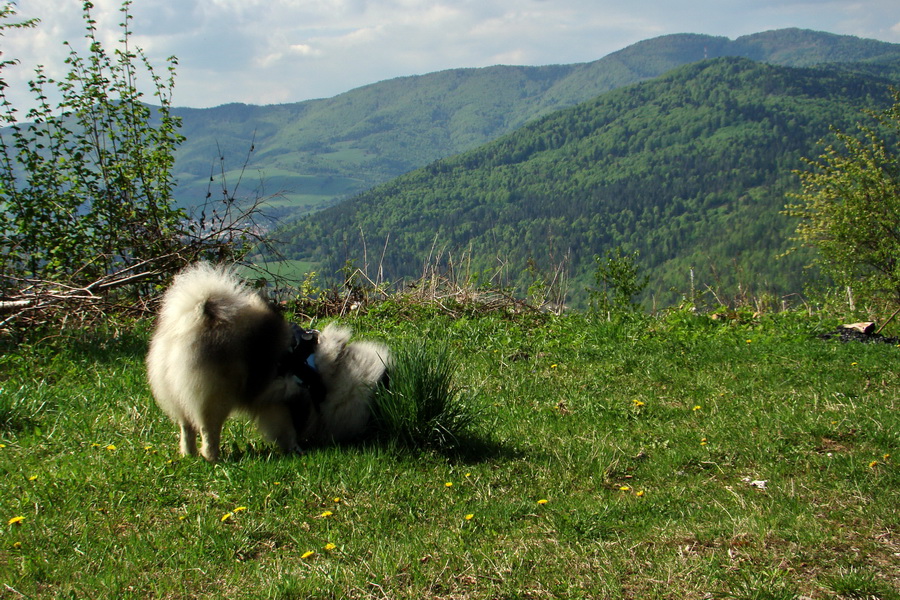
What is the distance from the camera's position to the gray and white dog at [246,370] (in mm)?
4324

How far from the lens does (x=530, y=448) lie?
17.5 feet

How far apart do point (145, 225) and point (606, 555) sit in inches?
350

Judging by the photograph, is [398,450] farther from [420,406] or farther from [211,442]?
[211,442]

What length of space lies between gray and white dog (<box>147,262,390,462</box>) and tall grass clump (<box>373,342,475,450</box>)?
17 centimetres

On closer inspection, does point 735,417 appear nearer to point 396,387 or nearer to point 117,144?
point 396,387

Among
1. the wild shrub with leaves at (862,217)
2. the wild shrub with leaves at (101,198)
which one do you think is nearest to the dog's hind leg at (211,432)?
the wild shrub with leaves at (101,198)

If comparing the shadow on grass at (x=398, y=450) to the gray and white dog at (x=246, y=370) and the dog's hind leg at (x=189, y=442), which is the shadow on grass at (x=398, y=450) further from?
the dog's hind leg at (x=189, y=442)

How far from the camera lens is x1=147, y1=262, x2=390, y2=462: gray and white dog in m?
4.32

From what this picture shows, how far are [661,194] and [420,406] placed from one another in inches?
6196

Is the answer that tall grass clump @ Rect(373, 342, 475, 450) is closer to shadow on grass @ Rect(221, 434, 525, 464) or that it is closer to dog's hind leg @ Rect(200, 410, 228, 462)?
shadow on grass @ Rect(221, 434, 525, 464)

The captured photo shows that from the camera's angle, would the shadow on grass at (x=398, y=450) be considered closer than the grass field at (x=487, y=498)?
No

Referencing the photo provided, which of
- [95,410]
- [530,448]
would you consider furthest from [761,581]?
[95,410]

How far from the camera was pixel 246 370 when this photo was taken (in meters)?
4.50

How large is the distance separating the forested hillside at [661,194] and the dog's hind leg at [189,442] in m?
79.9
